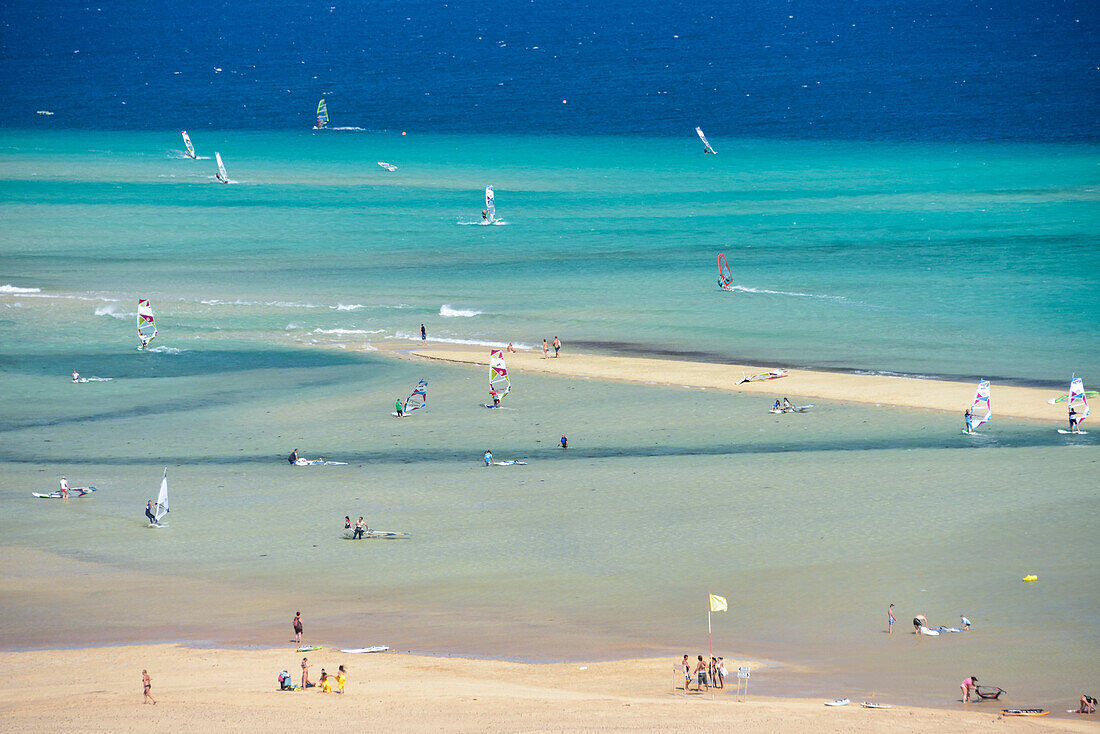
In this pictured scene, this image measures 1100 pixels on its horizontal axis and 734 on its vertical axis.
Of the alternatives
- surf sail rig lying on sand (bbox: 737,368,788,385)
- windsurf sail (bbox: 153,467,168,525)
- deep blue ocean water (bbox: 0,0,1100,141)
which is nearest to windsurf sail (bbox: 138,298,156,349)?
windsurf sail (bbox: 153,467,168,525)

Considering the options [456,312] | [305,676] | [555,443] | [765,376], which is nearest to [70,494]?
[555,443]

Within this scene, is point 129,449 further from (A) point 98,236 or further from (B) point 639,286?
(A) point 98,236

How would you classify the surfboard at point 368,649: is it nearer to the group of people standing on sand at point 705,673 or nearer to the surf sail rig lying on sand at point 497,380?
the group of people standing on sand at point 705,673

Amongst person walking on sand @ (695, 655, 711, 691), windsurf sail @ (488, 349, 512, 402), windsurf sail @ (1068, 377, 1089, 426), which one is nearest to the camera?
person walking on sand @ (695, 655, 711, 691)

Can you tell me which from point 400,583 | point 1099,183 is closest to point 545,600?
point 400,583

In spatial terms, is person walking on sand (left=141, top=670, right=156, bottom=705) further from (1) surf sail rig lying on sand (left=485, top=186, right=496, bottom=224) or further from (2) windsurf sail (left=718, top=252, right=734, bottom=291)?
(1) surf sail rig lying on sand (left=485, top=186, right=496, bottom=224)

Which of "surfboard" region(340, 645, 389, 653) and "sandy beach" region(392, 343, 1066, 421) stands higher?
"sandy beach" region(392, 343, 1066, 421)

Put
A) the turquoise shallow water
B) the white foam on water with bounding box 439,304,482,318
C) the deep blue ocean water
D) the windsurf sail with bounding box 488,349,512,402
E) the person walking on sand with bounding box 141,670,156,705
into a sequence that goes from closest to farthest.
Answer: the person walking on sand with bounding box 141,670,156,705
the turquoise shallow water
the windsurf sail with bounding box 488,349,512,402
the white foam on water with bounding box 439,304,482,318
the deep blue ocean water
